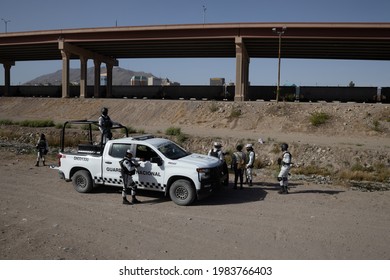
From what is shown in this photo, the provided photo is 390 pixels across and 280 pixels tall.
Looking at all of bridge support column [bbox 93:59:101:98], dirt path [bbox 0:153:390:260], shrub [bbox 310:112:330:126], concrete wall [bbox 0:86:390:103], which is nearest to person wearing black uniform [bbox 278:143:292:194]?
dirt path [bbox 0:153:390:260]

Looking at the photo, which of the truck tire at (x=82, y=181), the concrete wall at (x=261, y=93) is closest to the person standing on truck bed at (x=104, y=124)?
the truck tire at (x=82, y=181)

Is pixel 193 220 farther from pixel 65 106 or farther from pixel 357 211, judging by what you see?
pixel 65 106

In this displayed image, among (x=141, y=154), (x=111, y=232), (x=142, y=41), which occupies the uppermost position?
(x=142, y=41)

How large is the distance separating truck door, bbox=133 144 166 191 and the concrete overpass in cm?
2706

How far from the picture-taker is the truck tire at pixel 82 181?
420 inches

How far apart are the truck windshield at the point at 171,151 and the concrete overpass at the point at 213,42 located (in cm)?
2626

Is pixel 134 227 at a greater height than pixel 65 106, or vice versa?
pixel 65 106

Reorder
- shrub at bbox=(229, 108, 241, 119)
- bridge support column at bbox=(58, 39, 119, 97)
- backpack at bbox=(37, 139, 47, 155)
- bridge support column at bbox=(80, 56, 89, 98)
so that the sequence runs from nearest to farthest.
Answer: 1. backpack at bbox=(37, 139, 47, 155)
2. shrub at bbox=(229, 108, 241, 119)
3. bridge support column at bbox=(58, 39, 119, 97)
4. bridge support column at bbox=(80, 56, 89, 98)

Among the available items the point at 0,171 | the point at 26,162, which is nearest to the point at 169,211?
the point at 0,171

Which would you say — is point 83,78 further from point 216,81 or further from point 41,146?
point 41,146

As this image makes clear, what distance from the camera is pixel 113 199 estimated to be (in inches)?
399

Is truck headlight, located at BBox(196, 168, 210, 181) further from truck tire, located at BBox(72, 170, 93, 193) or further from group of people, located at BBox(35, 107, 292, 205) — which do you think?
truck tire, located at BBox(72, 170, 93, 193)

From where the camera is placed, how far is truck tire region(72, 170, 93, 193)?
35.0 feet

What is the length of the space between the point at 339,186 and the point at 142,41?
32195 mm
